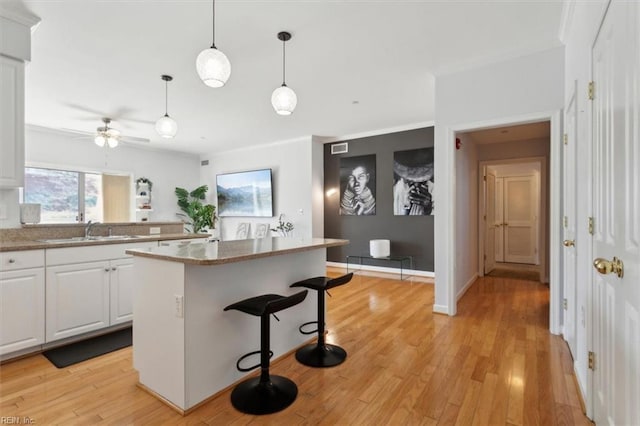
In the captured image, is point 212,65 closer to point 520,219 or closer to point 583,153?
point 583,153

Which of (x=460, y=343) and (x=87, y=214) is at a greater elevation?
(x=87, y=214)

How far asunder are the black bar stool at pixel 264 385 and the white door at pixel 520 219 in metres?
6.70

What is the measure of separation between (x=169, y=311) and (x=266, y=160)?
571cm

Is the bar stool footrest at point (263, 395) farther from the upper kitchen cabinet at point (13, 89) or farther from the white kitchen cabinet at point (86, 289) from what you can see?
the upper kitchen cabinet at point (13, 89)

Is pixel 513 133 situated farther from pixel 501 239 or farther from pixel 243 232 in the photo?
pixel 243 232

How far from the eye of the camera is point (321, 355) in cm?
242

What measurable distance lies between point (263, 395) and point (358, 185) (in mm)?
4849

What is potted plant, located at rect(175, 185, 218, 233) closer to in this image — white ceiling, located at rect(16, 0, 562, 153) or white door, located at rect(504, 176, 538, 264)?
white ceiling, located at rect(16, 0, 562, 153)

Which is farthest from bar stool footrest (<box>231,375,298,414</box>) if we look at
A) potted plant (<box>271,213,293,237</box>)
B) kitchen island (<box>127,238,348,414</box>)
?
potted plant (<box>271,213,293,237</box>)

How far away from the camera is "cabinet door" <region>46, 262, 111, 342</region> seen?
259 centimetres

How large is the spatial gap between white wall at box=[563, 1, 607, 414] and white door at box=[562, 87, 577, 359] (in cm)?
16

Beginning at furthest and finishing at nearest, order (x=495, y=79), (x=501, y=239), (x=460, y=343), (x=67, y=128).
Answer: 1. (x=501, y=239)
2. (x=67, y=128)
3. (x=495, y=79)
4. (x=460, y=343)

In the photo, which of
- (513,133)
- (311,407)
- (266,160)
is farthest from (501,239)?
(311,407)

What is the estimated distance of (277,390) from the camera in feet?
6.38
